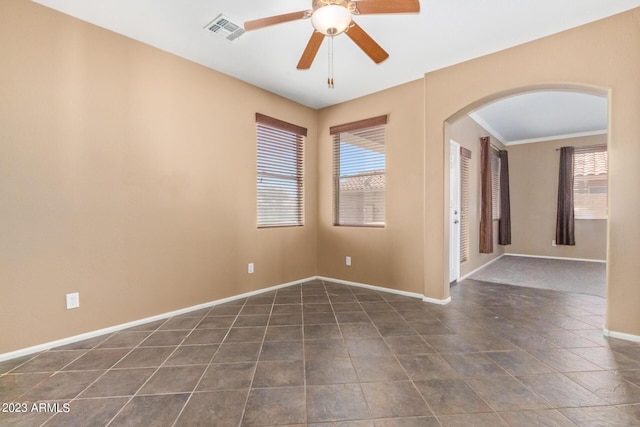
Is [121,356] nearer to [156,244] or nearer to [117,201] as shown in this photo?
[156,244]

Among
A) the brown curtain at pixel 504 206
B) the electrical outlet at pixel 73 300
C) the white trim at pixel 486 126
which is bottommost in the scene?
the electrical outlet at pixel 73 300

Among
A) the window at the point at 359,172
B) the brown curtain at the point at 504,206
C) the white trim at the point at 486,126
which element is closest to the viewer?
the window at the point at 359,172

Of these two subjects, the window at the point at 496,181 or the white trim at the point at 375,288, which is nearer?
the white trim at the point at 375,288

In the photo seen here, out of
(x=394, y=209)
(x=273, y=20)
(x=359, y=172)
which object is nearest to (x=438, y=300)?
(x=394, y=209)

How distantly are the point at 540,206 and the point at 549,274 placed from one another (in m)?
2.33

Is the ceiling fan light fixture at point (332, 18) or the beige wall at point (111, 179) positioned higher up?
the ceiling fan light fixture at point (332, 18)

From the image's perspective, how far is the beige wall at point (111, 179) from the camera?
6.88 feet

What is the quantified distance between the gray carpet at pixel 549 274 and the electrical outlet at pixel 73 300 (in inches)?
197

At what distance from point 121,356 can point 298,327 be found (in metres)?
1.40

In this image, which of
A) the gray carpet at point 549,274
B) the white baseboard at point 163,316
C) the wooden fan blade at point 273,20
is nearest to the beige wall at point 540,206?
the gray carpet at point 549,274

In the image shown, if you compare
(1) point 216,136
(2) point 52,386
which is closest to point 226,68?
(1) point 216,136

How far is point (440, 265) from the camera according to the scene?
127 inches

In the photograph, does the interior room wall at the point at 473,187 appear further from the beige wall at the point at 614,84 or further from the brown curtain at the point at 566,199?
the brown curtain at the point at 566,199

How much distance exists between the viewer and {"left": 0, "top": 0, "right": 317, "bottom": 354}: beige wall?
210 centimetres
